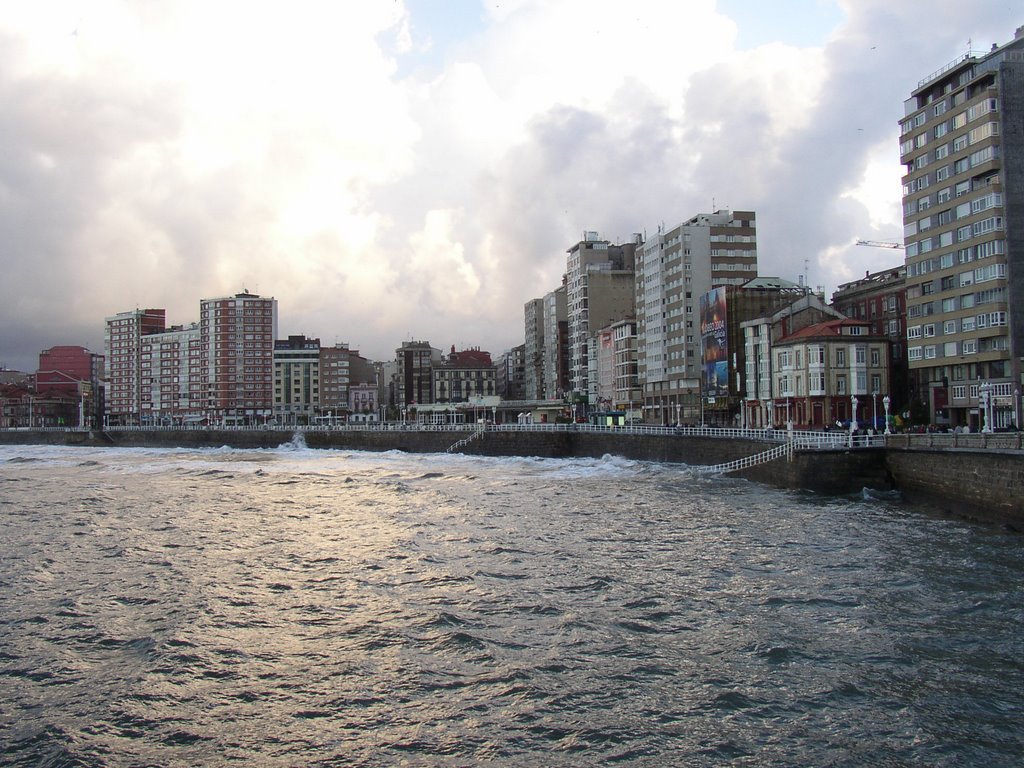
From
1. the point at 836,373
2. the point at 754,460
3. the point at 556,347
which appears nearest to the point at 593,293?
the point at 556,347

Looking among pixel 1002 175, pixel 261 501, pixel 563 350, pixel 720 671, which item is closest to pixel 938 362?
pixel 1002 175

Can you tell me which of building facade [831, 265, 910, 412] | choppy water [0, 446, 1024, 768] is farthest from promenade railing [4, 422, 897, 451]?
building facade [831, 265, 910, 412]

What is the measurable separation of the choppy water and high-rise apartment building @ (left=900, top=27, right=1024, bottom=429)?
105 feet

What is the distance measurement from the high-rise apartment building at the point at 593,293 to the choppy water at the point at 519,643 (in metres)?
109

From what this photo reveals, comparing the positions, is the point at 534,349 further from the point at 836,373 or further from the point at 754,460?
the point at 754,460

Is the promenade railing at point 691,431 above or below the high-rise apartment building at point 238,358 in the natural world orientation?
below

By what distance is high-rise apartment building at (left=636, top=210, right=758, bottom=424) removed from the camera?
347 feet

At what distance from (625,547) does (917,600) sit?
404 inches

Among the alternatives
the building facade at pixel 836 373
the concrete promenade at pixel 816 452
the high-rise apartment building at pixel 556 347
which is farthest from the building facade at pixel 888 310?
the high-rise apartment building at pixel 556 347

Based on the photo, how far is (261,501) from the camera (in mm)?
46656

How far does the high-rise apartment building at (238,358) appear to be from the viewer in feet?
605

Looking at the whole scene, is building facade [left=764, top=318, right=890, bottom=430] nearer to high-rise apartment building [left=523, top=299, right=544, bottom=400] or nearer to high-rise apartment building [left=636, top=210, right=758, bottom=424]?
high-rise apartment building [left=636, top=210, right=758, bottom=424]

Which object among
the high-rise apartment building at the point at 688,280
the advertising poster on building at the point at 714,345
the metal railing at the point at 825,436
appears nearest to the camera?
the metal railing at the point at 825,436

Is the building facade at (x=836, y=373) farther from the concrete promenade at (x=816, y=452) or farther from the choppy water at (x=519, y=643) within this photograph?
the choppy water at (x=519, y=643)
